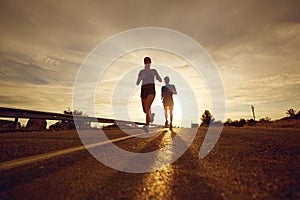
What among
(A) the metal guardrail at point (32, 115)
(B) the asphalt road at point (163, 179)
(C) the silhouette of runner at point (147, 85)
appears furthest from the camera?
(A) the metal guardrail at point (32, 115)

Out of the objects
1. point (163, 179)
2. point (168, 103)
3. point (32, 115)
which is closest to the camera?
point (163, 179)

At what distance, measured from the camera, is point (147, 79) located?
8.48 metres

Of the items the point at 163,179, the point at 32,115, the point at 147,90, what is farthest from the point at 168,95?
the point at 163,179

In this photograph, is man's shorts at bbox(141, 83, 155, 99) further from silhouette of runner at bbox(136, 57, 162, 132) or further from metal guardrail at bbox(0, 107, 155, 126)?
metal guardrail at bbox(0, 107, 155, 126)

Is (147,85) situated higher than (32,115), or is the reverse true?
(147,85)

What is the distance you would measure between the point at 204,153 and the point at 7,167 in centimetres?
249

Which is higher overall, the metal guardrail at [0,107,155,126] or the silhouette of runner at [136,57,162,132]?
the silhouette of runner at [136,57,162,132]

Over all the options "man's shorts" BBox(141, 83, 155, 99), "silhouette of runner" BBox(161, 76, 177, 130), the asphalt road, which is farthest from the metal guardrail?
the asphalt road

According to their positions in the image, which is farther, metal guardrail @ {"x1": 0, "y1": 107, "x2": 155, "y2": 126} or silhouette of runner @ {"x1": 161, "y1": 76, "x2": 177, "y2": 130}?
silhouette of runner @ {"x1": 161, "y1": 76, "x2": 177, "y2": 130}

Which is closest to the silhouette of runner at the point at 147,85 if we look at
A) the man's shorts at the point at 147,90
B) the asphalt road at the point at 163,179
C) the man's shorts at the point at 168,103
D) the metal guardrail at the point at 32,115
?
the man's shorts at the point at 147,90

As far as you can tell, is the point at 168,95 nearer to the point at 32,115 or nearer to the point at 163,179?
the point at 32,115

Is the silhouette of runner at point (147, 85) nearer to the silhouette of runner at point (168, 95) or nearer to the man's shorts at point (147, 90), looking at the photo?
the man's shorts at point (147, 90)

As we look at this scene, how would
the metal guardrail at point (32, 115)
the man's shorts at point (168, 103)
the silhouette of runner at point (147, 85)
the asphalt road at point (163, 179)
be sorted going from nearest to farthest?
1. the asphalt road at point (163, 179)
2. the silhouette of runner at point (147, 85)
3. the metal guardrail at point (32, 115)
4. the man's shorts at point (168, 103)

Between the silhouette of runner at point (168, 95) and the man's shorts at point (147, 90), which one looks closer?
the man's shorts at point (147, 90)
